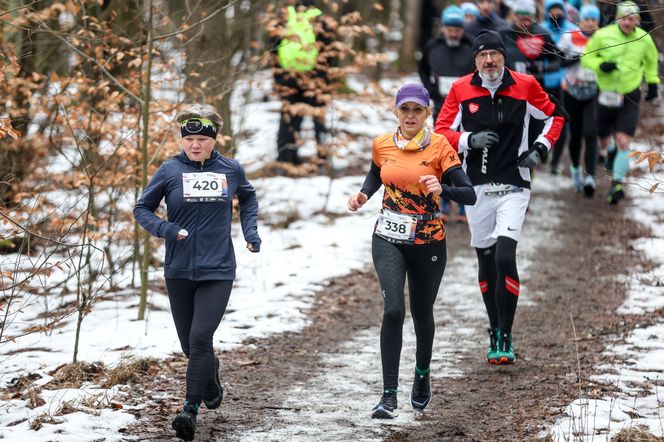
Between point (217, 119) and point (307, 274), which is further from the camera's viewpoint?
point (307, 274)

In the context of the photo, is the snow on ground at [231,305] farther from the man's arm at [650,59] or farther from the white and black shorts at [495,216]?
the man's arm at [650,59]

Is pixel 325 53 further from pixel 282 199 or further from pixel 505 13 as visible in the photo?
pixel 505 13

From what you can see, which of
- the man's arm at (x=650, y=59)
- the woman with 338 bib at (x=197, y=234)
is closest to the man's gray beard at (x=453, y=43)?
the man's arm at (x=650, y=59)

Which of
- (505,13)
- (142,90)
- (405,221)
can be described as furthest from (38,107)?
(505,13)

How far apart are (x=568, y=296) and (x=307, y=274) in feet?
9.57

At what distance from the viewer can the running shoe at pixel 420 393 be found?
20.4ft

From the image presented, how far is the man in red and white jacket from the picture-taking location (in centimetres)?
720

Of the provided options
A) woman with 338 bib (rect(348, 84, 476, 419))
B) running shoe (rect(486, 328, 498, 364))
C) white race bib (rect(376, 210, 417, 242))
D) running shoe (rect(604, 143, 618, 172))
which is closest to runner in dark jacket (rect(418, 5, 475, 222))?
running shoe (rect(604, 143, 618, 172))

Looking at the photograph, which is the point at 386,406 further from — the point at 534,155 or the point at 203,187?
the point at 534,155

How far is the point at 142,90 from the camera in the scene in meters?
8.66

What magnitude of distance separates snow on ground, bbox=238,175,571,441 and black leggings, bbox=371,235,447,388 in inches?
15.4

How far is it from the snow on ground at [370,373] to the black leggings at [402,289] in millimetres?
391

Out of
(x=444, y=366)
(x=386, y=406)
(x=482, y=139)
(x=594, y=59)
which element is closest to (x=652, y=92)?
(x=594, y=59)

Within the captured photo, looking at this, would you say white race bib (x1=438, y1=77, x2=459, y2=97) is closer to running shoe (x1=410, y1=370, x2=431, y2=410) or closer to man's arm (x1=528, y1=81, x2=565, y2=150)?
man's arm (x1=528, y1=81, x2=565, y2=150)
